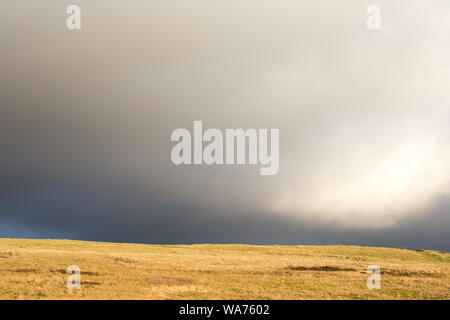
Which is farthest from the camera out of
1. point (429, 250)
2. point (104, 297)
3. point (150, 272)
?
point (429, 250)

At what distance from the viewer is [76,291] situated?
26.9 meters

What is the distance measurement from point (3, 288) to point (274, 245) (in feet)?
225

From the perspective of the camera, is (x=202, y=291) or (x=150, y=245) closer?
(x=202, y=291)

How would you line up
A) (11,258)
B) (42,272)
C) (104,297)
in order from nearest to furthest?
(104,297) → (42,272) → (11,258)

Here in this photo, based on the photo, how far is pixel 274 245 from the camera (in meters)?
88.4

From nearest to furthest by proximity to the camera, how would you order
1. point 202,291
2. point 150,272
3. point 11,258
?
1. point 202,291
2. point 150,272
3. point 11,258
